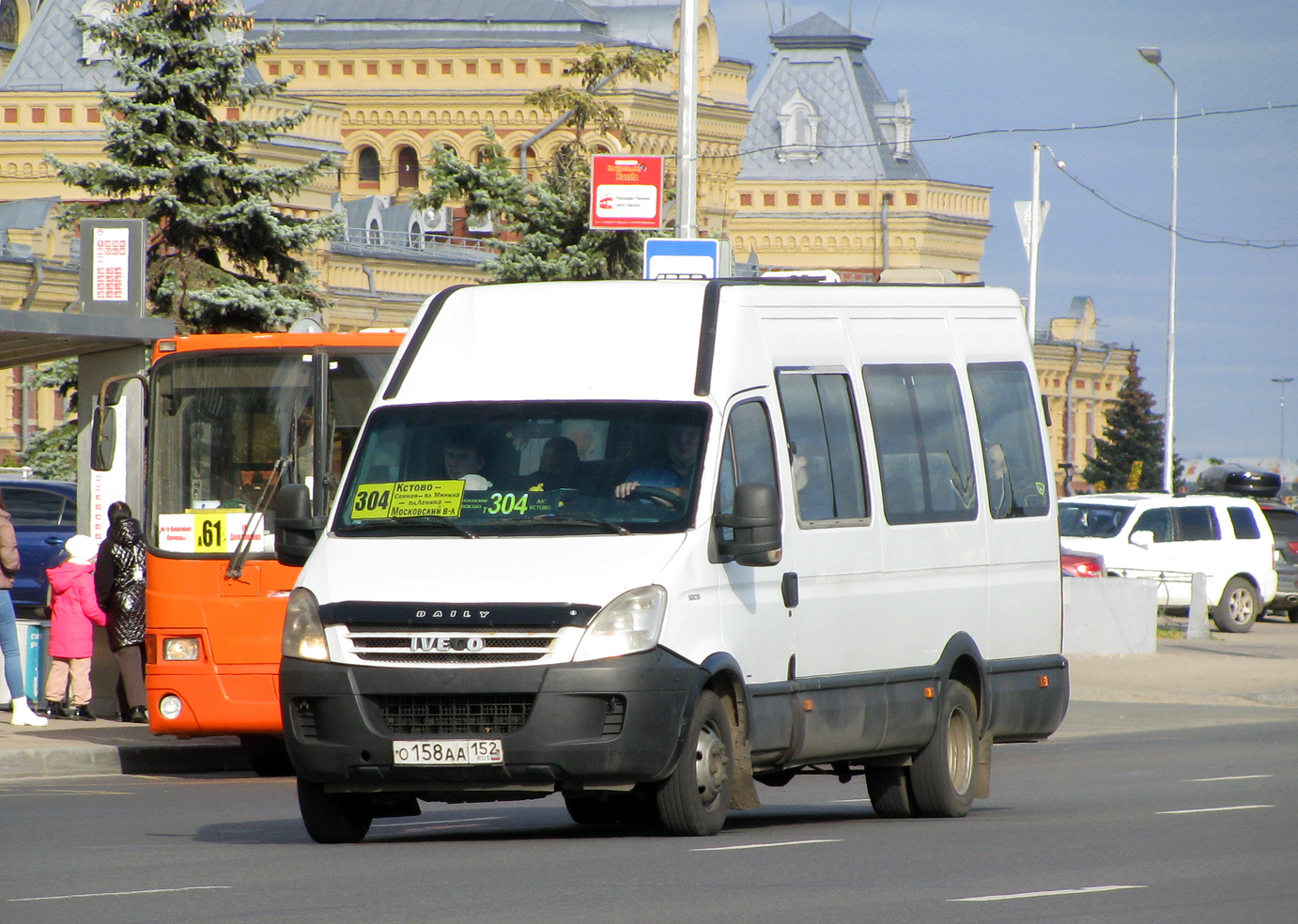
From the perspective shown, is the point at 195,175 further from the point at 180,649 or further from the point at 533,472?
the point at 533,472

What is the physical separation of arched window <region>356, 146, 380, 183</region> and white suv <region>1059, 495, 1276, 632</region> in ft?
184

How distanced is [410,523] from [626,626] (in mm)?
1119

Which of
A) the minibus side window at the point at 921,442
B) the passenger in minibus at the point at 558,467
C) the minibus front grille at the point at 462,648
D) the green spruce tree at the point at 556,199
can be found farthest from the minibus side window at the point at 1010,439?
the green spruce tree at the point at 556,199

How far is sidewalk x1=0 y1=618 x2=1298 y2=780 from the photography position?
1587 cm

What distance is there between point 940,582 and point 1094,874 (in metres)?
2.70

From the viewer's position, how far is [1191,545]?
111 feet

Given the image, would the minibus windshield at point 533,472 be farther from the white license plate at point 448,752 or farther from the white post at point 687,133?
the white post at point 687,133

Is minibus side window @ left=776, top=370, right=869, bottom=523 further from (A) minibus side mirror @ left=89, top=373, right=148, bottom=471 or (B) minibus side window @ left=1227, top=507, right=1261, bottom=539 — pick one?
A: (B) minibus side window @ left=1227, top=507, right=1261, bottom=539

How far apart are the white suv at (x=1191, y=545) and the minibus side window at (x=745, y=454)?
23106mm

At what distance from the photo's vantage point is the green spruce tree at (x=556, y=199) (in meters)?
32.2

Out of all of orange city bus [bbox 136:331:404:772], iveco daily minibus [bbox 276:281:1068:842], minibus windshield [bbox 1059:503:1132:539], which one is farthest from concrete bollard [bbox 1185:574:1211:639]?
iveco daily minibus [bbox 276:281:1068:842]

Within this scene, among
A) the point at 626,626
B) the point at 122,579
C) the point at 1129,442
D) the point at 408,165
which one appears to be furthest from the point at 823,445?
the point at 1129,442

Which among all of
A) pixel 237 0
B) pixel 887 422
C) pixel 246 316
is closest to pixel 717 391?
pixel 887 422

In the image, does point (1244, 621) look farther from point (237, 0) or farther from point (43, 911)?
point (237, 0)
